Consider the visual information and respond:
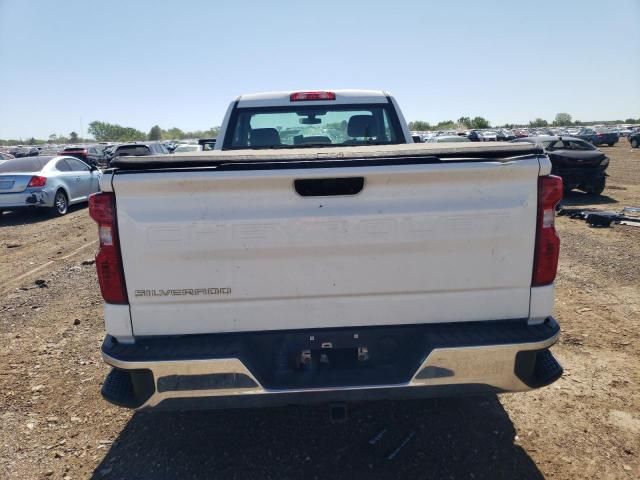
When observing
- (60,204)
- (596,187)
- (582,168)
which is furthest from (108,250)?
(596,187)

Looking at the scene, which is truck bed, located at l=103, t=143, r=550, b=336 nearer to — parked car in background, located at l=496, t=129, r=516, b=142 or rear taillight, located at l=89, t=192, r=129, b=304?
rear taillight, located at l=89, t=192, r=129, b=304

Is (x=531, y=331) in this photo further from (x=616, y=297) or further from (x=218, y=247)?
(x=616, y=297)

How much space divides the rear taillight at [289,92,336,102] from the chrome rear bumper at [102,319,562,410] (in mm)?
3078

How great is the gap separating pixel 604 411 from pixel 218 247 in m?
2.88

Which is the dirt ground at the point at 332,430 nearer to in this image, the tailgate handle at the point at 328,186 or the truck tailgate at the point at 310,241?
the truck tailgate at the point at 310,241

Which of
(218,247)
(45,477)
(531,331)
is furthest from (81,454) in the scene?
(531,331)

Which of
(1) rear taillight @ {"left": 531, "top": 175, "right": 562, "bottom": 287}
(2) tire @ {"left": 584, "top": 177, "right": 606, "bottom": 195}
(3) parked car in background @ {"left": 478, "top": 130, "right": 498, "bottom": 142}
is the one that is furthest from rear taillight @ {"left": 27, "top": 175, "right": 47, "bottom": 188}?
(3) parked car in background @ {"left": 478, "top": 130, "right": 498, "bottom": 142}

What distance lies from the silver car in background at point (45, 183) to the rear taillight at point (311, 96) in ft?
30.7

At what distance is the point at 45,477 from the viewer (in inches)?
105

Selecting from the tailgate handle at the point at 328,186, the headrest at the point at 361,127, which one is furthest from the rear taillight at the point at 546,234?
the headrest at the point at 361,127

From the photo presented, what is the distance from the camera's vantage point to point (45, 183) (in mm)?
11508

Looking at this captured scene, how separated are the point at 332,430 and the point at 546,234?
71.1 inches

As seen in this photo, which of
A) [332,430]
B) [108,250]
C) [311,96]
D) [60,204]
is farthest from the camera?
[60,204]

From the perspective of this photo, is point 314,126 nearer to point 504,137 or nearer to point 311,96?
point 311,96
